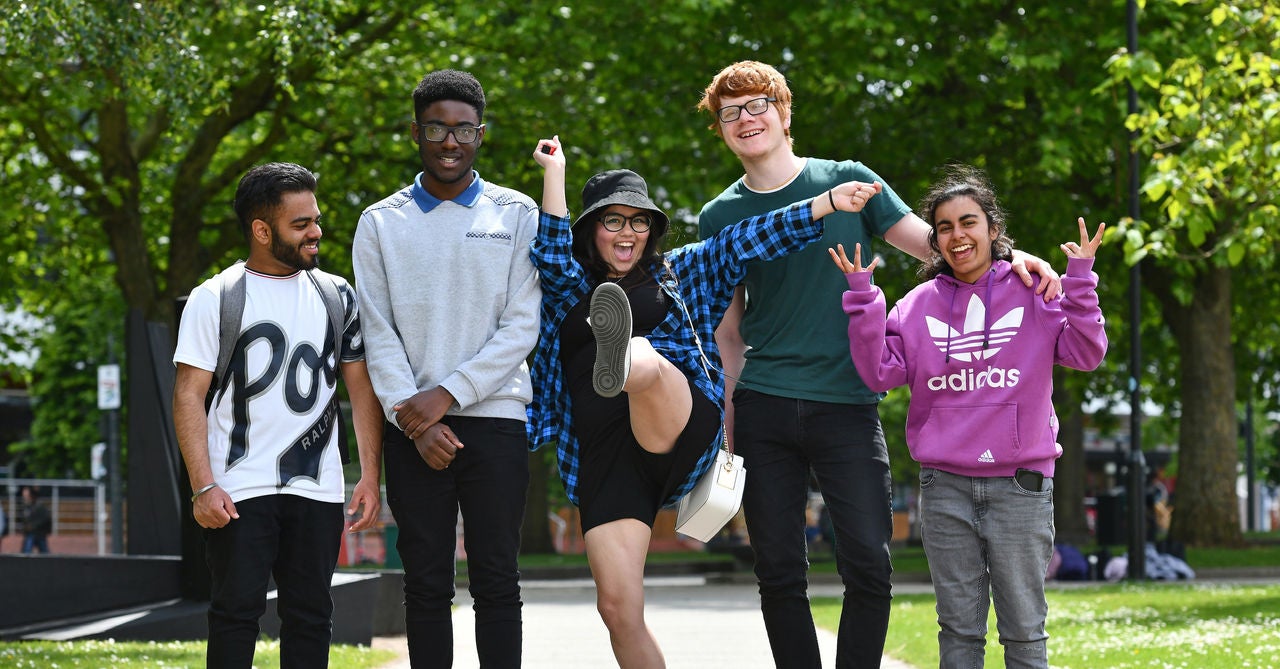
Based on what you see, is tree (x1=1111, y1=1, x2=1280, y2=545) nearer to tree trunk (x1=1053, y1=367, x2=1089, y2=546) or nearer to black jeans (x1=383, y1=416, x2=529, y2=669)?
black jeans (x1=383, y1=416, x2=529, y2=669)

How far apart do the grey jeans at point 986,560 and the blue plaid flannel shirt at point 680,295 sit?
0.76 meters

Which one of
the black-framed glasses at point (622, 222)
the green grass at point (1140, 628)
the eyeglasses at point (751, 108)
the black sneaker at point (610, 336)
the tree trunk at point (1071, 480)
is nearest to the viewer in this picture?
the black sneaker at point (610, 336)

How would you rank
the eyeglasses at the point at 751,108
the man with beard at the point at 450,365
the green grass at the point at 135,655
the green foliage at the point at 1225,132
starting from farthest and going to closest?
1. the green foliage at the point at 1225,132
2. the green grass at the point at 135,655
3. the eyeglasses at the point at 751,108
4. the man with beard at the point at 450,365

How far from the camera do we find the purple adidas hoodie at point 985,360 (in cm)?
488

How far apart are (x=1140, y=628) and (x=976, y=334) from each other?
6453 millimetres

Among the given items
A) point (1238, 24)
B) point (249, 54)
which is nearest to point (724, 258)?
point (1238, 24)

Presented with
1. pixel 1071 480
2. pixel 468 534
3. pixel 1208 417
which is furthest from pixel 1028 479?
pixel 1071 480

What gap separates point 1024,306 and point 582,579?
60.0 ft

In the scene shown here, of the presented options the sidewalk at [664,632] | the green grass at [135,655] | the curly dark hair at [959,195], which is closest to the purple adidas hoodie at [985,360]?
the curly dark hair at [959,195]

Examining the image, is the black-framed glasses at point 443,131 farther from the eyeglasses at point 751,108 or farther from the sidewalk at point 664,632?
the sidewalk at point 664,632

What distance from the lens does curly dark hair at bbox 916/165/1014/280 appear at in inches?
201

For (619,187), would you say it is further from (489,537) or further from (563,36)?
(563,36)

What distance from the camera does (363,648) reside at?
31.6 feet

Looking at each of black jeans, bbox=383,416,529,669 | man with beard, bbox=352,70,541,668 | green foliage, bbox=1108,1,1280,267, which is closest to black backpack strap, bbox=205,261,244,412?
man with beard, bbox=352,70,541,668
